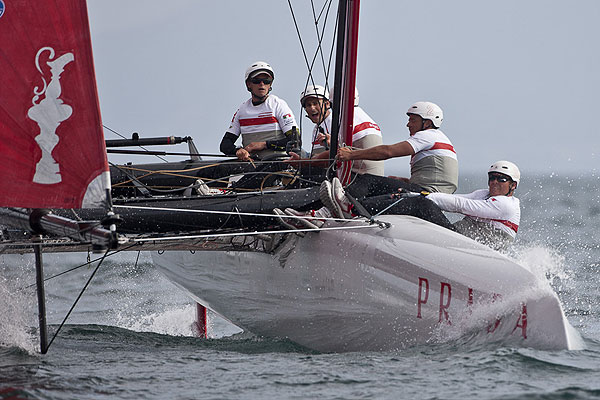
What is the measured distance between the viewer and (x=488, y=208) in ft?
15.9

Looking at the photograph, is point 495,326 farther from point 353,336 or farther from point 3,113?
point 3,113

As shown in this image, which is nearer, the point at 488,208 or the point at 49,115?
the point at 49,115

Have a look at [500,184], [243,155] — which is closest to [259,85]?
[243,155]

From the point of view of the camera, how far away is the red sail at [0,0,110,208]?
372 cm

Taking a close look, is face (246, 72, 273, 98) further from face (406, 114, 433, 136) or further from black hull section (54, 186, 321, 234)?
black hull section (54, 186, 321, 234)

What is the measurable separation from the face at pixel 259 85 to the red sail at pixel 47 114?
10.3 feet

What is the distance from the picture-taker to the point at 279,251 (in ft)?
16.8

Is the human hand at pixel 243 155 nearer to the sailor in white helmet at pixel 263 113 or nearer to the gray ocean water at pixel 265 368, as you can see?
the sailor in white helmet at pixel 263 113

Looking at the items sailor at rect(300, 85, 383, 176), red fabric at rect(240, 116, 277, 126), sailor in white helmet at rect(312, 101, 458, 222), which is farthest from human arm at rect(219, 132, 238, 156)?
sailor in white helmet at rect(312, 101, 458, 222)

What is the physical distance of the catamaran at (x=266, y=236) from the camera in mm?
3729

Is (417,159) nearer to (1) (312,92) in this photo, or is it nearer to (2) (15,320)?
(1) (312,92)

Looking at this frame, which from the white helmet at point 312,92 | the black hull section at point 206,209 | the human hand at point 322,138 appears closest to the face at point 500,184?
the black hull section at point 206,209

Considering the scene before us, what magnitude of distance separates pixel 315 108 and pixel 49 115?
8.67 ft

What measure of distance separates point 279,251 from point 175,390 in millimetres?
1609
